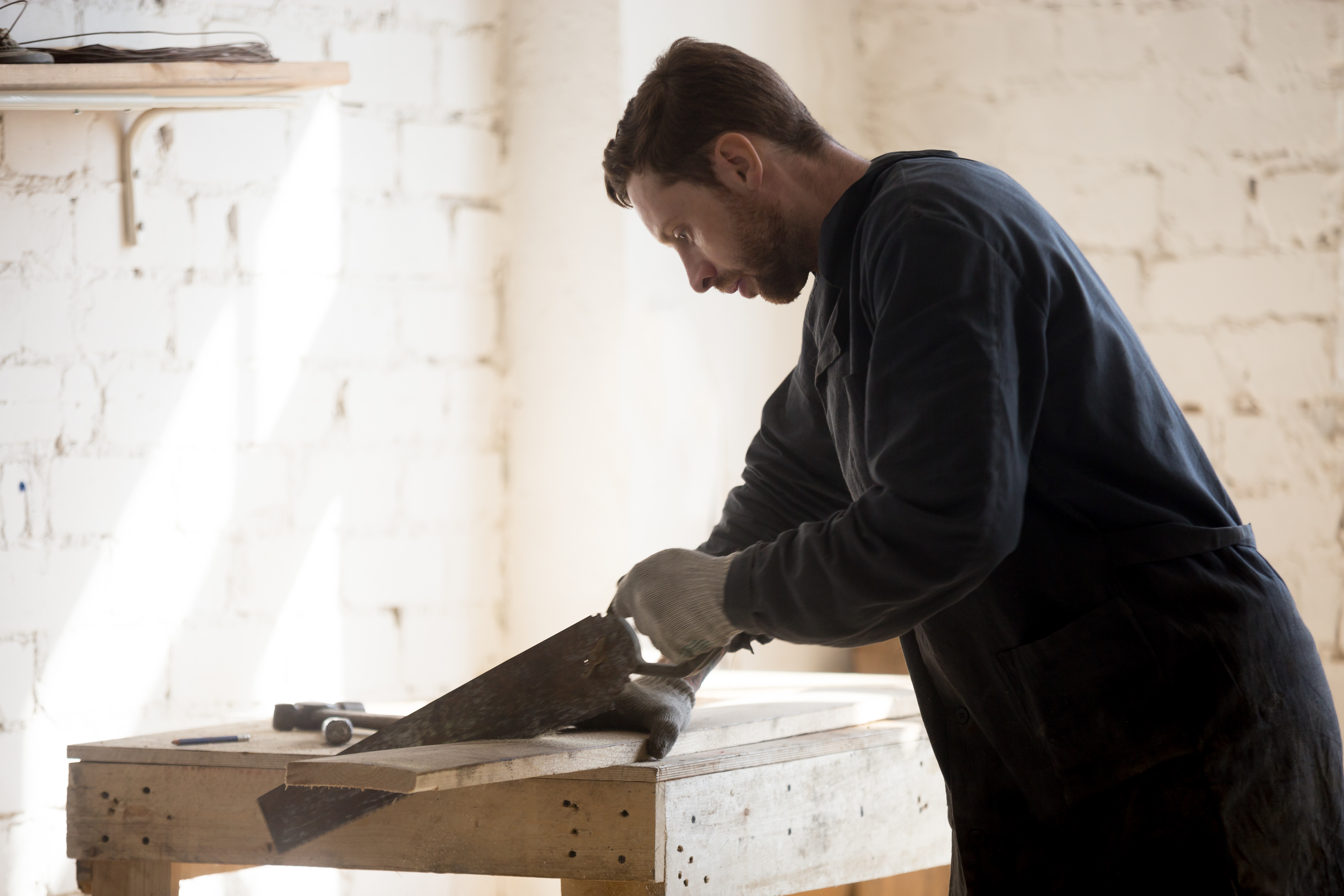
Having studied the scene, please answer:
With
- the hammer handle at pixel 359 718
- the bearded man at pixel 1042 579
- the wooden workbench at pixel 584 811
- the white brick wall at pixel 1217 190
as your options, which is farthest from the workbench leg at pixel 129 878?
the white brick wall at pixel 1217 190

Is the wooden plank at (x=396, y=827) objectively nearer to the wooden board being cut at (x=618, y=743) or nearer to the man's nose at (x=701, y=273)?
the wooden board being cut at (x=618, y=743)

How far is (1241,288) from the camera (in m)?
2.69

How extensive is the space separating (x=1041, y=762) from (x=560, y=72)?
1852 millimetres

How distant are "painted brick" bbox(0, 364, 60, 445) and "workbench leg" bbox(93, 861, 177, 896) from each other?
2.84 ft

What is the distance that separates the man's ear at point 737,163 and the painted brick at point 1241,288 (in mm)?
1671

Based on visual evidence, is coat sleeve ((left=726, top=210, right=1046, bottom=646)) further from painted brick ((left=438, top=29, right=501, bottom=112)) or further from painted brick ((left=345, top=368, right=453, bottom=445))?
painted brick ((left=438, top=29, right=501, bottom=112))

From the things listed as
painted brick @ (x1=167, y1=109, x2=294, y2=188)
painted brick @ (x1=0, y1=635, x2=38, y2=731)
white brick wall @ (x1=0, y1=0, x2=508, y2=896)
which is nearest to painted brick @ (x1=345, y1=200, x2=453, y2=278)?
white brick wall @ (x1=0, y1=0, x2=508, y2=896)

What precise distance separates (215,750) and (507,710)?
0.38 metres

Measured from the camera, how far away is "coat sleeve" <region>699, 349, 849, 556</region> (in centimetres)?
168

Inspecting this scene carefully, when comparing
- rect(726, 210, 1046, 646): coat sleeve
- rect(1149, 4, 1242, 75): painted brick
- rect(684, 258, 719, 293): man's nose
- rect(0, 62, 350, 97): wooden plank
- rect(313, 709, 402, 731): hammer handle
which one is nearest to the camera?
rect(726, 210, 1046, 646): coat sleeve

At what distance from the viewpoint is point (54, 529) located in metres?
2.16

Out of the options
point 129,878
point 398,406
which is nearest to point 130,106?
point 398,406

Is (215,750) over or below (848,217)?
below

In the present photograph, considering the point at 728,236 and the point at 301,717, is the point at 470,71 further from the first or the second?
the point at 301,717
